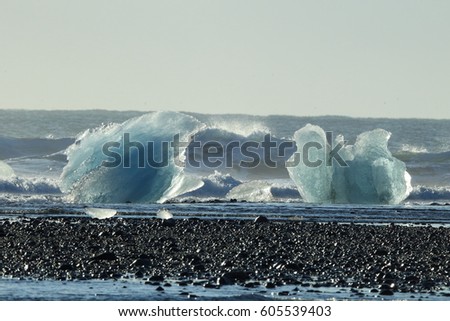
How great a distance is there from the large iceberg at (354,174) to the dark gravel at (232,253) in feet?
27.3

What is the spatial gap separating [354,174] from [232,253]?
47.2ft

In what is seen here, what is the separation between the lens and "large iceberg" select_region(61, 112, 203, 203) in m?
25.9

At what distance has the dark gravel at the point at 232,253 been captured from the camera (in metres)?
11.6

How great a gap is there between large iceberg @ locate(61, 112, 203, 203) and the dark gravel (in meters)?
6.34

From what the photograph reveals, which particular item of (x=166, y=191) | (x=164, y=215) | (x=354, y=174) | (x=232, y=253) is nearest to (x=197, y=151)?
(x=354, y=174)

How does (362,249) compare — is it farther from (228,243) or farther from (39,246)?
(39,246)

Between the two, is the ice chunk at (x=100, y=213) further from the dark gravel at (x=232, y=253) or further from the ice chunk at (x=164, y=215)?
the ice chunk at (x=164, y=215)

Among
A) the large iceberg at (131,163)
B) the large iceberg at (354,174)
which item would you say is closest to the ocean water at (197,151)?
the large iceberg at (131,163)

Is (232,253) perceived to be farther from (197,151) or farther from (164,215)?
(197,151)

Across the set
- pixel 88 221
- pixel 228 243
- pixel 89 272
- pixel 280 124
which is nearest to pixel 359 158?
pixel 88 221

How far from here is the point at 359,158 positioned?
1097 inches

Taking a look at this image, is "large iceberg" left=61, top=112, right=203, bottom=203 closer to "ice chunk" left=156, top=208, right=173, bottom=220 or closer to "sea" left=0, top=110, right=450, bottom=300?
"sea" left=0, top=110, right=450, bottom=300

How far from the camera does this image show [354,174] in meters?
28.0

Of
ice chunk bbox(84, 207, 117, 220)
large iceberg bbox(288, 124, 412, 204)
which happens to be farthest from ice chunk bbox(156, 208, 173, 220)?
large iceberg bbox(288, 124, 412, 204)
